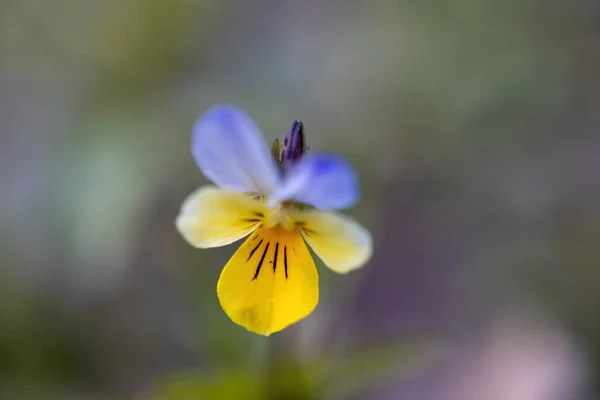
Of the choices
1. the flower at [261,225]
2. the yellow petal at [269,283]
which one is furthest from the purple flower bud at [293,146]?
the yellow petal at [269,283]

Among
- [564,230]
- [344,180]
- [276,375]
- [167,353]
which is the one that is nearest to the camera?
[344,180]

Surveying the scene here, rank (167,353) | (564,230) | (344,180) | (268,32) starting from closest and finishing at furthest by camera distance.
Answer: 1. (344,180)
2. (167,353)
3. (564,230)
4. (268,32)

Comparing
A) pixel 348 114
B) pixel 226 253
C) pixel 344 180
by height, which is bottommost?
pixel 344 180

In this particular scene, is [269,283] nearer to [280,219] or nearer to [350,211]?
[280,219]

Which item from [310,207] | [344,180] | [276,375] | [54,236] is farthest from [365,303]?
[344,180]

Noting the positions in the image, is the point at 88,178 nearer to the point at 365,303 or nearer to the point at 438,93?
the point at 365,303

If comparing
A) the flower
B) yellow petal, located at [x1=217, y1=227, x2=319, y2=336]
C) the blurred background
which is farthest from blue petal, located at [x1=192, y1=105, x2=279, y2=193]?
the blurred background

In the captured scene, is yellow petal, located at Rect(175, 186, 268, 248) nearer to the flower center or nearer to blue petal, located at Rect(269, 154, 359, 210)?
the flower center
